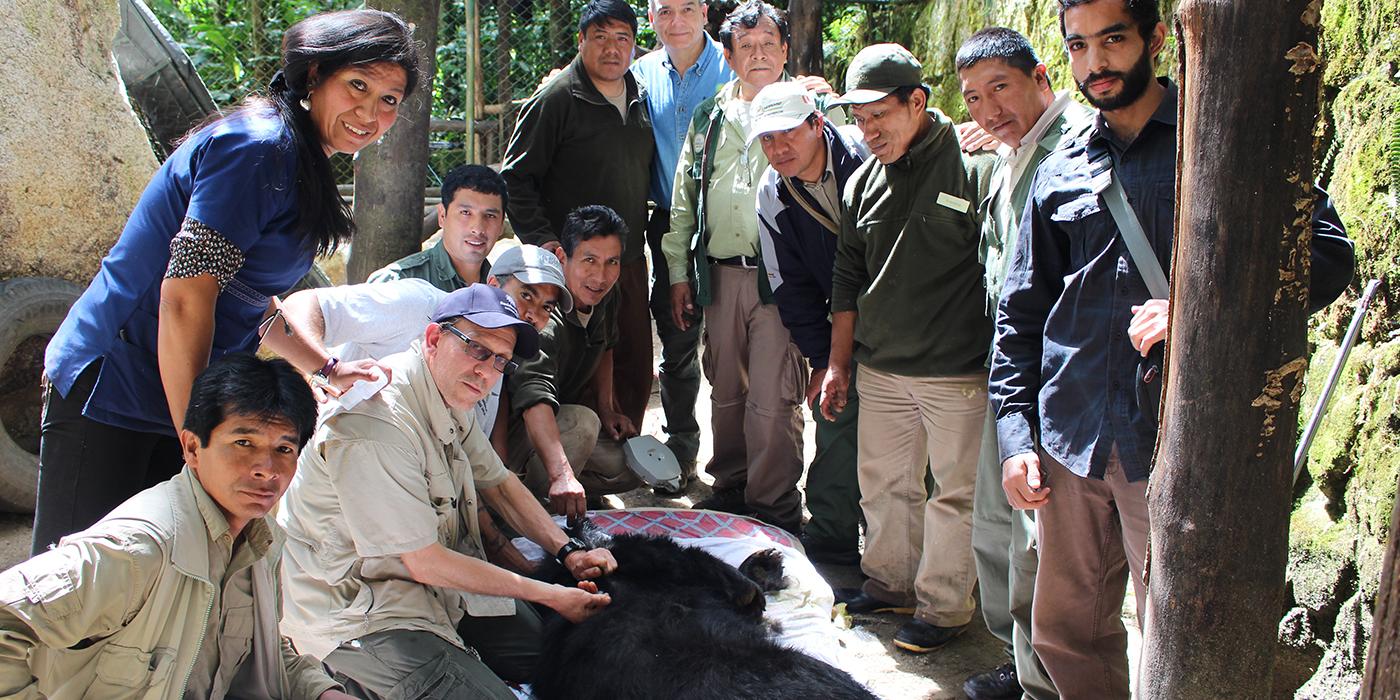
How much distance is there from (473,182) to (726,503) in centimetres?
177

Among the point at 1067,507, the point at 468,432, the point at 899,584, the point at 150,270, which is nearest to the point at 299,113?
the point at 150,270

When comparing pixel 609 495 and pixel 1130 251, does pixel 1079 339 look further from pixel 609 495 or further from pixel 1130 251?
pixel 609 495

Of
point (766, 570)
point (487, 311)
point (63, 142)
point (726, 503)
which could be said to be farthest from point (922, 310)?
point (63, 142)

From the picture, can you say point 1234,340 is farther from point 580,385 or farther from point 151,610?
point 580,385

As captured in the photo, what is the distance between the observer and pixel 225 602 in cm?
218

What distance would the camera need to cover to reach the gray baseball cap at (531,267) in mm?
3777

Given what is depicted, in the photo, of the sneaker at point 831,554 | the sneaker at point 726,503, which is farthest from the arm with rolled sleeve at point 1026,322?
the sneaker at point 726,503

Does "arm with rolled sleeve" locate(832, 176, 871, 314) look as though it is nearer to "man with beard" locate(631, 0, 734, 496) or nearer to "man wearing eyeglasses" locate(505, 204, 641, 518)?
"man wearing eyeglasses" locate(505, 204, 641, 518)

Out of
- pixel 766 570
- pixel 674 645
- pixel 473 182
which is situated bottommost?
pixel 766 570

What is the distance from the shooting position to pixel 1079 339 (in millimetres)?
2430

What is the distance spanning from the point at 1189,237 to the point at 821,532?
2.72 meters

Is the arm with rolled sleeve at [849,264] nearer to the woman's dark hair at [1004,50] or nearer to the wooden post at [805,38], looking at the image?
the woman's dark hair at [1004,50]

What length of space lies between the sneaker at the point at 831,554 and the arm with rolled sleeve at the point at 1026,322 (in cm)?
172

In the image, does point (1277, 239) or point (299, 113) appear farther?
point (299, 113)
